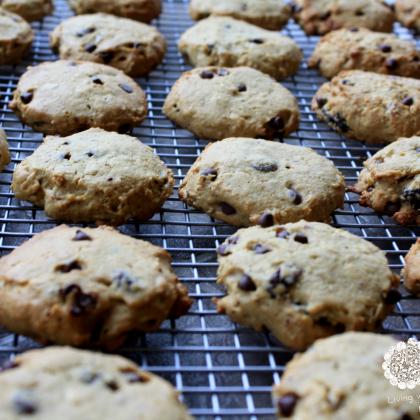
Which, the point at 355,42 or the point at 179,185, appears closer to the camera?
the point at 179,185

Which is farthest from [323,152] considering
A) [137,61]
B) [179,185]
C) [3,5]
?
[3,5]

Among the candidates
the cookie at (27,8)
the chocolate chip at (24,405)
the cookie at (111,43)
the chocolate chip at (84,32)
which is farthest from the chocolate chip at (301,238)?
the cookie at (27,8)

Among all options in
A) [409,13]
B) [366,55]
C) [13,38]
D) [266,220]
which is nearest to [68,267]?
[266,220]

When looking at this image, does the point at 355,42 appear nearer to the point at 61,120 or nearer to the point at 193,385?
the point at 61,120

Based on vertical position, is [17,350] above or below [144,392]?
below

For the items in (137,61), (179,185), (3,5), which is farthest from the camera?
(3,5)
